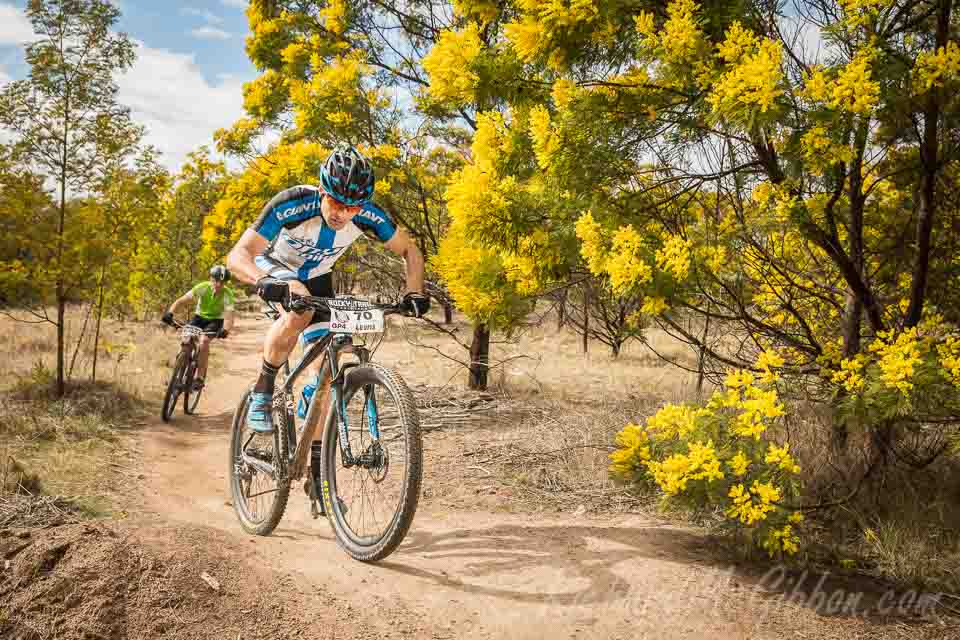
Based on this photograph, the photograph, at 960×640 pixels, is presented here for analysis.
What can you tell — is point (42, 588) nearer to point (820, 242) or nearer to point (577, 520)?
point (577, 520)

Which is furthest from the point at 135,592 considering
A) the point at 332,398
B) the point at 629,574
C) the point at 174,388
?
the point at 174,388

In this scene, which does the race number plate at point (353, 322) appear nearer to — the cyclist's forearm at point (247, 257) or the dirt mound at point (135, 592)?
the cyclist's forearm at point (247, 257)

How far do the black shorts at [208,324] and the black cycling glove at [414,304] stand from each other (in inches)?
220

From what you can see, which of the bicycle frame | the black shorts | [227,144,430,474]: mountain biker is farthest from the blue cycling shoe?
the black shorts

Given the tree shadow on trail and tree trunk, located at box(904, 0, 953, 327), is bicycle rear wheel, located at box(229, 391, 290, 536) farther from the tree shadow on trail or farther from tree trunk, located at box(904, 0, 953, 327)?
tree trunk, located at box(904, 0, 953, 327)

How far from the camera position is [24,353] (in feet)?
37.6

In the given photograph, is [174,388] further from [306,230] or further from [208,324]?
[306,230]

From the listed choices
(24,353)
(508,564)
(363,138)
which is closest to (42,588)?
(508,564)

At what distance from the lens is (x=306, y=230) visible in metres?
3.81

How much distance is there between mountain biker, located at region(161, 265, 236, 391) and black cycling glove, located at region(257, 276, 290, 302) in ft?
17.1

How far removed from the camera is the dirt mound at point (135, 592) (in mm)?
2590

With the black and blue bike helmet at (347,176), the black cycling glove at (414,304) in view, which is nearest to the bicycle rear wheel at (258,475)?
the black cycling glove at (414,304)

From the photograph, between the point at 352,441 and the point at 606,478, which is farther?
the point at 606,478

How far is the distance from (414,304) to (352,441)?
0.78 m
